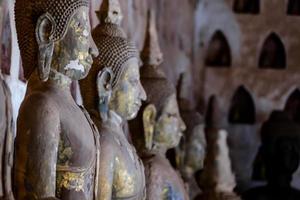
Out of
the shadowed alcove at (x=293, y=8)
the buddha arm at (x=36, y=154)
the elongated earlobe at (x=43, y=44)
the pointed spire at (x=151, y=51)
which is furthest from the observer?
the shadowed alcove at (x=293, y=8)

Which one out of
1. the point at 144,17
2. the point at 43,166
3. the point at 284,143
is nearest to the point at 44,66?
the point at 43,166

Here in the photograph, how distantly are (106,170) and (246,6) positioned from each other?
5319mm

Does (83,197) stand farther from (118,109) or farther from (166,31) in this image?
(166,31)

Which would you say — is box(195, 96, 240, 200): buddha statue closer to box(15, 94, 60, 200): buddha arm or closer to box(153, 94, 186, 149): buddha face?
box(153, 94, 186, 149): buddha face

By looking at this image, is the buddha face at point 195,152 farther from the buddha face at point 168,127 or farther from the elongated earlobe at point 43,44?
the elongated earlobe at point 43,44

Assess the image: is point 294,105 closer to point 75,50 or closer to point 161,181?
point 161,181

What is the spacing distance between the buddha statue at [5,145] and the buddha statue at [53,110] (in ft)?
0.12

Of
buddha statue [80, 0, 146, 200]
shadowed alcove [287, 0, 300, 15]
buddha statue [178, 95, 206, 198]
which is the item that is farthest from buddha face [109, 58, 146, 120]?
shadowed alcove [287, 0, 300, 15]

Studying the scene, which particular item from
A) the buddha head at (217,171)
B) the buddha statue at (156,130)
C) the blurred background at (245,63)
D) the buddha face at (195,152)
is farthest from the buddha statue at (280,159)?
the buddha statue at (156,130)

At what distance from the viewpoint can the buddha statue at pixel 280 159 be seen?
6223mm

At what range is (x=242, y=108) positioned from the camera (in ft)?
24.7

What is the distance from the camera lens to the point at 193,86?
7.40 m

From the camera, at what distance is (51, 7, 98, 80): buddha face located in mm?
2271

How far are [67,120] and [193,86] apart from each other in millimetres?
5229
